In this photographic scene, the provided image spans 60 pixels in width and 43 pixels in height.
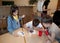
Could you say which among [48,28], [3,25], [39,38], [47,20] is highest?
[47,20]

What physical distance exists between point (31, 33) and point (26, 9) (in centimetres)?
233

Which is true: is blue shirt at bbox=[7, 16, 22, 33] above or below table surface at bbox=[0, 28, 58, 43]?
above

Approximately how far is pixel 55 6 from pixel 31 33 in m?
5.64

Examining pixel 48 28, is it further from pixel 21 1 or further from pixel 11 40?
pixel 21 1

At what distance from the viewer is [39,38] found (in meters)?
1.73

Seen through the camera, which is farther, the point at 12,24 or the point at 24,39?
the point at 12,24

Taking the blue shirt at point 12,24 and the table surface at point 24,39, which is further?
the blue shirt at point 12,24

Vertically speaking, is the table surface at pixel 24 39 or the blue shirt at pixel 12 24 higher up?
the blue shirt at pixel 12 24

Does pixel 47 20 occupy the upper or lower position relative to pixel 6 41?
upper

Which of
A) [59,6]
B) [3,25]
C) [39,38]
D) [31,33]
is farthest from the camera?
[59,6]

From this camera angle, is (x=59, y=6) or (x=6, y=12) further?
(x=59, y=6)

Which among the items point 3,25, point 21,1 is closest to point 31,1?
point 21,1

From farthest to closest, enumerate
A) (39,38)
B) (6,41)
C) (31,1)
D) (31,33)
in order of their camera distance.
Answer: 1. (31,1)
2. (31,33)
3. (39,38)
4. (6,41)

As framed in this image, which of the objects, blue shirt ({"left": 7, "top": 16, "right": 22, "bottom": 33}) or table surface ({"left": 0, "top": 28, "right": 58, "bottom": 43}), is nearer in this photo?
table surface ({"left": 0, "top": 28, "right": 58, "bottom": 43})
